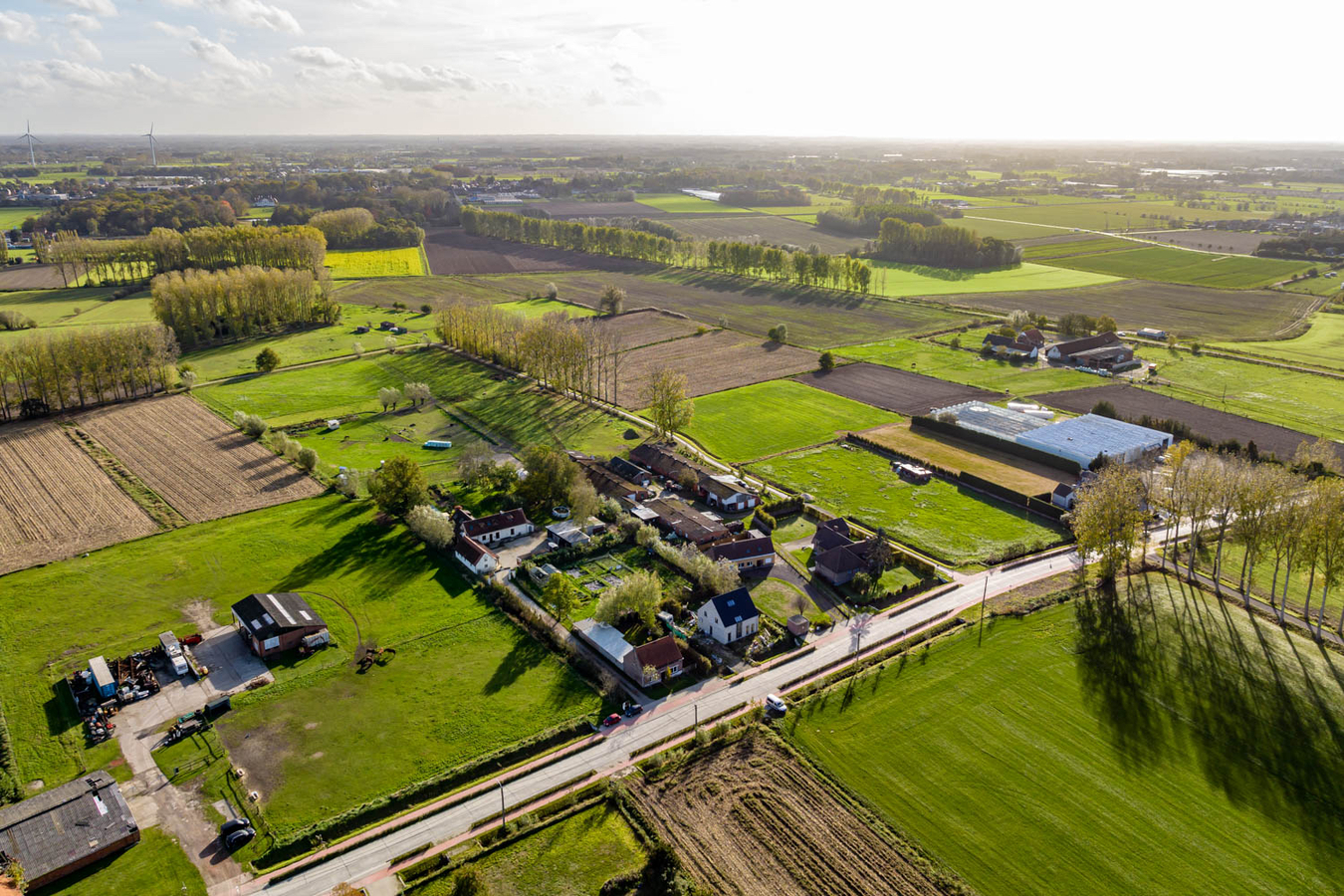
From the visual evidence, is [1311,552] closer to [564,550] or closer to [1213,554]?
[1213,554]

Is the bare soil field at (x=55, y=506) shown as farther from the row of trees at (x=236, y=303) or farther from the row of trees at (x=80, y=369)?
the row of trees at (x=236, y=303)

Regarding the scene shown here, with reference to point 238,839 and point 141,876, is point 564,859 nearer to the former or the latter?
point 238,839

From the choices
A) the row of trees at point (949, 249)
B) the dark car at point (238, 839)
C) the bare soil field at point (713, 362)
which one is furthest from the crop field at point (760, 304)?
the dark car at point (238, 839)

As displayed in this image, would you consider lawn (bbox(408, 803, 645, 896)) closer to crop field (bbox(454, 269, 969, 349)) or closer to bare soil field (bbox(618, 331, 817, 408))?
bare soil field (bbox(618, 331, 817, 408))

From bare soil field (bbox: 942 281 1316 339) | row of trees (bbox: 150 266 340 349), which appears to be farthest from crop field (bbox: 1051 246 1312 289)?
row of trees (bbox: 150 266 340 349)

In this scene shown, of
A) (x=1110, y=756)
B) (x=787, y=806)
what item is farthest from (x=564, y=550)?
(x=1110, y=756)

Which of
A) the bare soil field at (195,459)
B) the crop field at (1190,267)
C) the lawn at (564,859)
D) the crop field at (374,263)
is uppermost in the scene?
the crop field at (1190,267)
